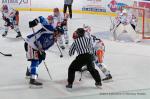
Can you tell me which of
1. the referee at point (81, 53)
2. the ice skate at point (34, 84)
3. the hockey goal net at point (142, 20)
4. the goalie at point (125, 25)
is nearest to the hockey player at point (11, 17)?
the goalie at point (125, 25)

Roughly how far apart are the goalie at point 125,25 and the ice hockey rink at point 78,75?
24cm

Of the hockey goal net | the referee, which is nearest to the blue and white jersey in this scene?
the referee

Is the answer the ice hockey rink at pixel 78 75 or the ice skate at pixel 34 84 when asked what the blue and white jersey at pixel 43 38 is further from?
the ice hockey rink at pixel 78 75

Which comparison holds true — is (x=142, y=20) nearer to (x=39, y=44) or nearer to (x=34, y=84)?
(x=39, y=44)

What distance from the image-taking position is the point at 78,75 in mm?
7656

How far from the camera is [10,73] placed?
7.75 metres

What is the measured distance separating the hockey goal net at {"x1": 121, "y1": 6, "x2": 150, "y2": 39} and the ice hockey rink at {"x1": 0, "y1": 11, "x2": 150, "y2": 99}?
48 centimetres

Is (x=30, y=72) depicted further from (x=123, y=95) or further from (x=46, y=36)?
(x=123, y=95)

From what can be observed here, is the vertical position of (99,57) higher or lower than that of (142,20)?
lower

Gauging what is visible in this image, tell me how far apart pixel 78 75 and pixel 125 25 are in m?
4.26

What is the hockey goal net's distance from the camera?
39.2ft

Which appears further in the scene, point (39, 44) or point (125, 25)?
point (125, 25)

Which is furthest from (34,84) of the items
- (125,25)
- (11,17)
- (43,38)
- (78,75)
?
(125,25)

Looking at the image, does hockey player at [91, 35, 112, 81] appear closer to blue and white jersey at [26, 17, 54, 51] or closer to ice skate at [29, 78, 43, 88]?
blue and white jersey at [26, 17, 54, 51]
